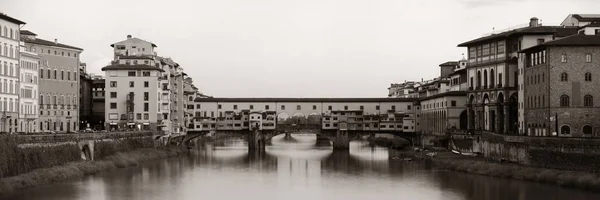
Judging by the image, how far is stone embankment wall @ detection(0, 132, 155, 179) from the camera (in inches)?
1714

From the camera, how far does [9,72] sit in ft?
195

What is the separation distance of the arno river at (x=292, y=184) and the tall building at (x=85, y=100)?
2326cm

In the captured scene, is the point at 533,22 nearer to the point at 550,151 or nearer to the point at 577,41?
the point at 577,41

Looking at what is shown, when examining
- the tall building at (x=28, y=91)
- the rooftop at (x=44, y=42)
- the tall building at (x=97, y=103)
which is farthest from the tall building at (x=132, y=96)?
the tall building at (x=28, y=91)

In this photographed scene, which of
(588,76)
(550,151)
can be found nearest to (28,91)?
(550,151)

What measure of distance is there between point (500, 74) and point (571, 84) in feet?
49.2

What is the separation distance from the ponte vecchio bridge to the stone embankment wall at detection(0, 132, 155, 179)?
85.1 feet

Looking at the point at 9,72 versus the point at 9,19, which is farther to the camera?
the point at 9,72

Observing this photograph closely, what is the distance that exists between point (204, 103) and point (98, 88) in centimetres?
1327

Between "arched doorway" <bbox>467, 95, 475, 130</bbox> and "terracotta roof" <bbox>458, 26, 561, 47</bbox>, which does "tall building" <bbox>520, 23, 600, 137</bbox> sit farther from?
"arched doorway" <bbox>467, 95, 475, 130</bbox>

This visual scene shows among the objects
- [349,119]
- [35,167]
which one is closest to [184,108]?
[349,119]

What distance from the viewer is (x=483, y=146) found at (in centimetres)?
6519

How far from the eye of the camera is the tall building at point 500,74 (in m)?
67.6

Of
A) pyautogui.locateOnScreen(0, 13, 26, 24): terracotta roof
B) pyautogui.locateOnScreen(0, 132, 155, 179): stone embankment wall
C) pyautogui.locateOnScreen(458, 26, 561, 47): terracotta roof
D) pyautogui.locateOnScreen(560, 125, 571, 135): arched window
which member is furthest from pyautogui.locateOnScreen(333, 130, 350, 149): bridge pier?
pyautogui.locateOnScreen(0, 13, 26, 24): terracotta roof
